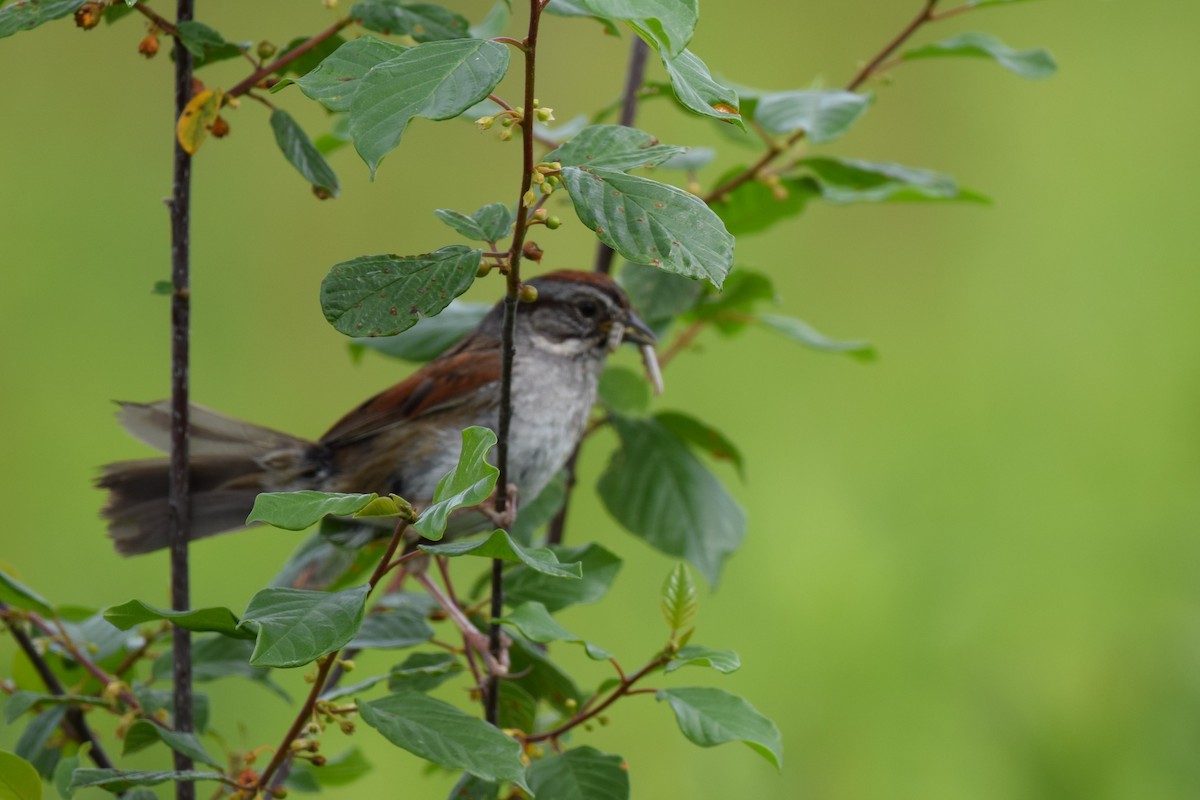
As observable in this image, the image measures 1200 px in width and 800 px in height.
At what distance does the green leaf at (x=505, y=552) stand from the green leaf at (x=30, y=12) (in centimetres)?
56

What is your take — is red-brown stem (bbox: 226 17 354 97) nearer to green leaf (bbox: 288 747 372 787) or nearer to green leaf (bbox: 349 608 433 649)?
green leaf (bbox: 349 608 433 649)

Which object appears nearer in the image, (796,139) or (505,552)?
(505,552)

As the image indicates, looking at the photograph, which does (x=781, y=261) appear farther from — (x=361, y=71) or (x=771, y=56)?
(x=361, y=71)

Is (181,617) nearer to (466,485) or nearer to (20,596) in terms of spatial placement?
(466,485)

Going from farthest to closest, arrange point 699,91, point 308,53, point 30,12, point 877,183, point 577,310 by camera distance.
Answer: point 577,310 < point 877,183 < point 308,53 < point 30,12 < point 699,91

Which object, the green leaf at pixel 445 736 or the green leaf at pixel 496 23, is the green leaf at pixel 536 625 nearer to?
the green leaf at pixel 445 736

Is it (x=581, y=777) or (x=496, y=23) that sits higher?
(x=496, y=23)

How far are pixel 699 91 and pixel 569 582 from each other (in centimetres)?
70

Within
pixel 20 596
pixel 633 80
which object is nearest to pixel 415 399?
pixel 633 80

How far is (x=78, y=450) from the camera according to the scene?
414 cm

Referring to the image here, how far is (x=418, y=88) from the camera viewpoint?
90cm

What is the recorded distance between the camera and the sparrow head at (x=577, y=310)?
210cm

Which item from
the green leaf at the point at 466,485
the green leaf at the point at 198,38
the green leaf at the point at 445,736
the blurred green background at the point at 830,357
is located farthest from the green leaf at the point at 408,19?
the blurred green background at the point at 830,357

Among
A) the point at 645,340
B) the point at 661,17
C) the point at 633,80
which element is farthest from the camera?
the point at 645,340
